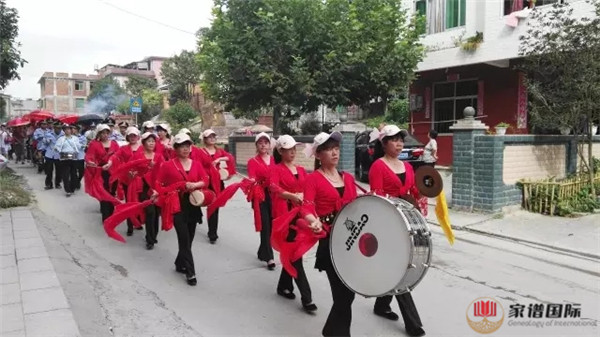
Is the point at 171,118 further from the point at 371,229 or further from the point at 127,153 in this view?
the point at 371,229

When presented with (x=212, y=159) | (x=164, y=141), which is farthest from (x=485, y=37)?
(x=212, y=159)

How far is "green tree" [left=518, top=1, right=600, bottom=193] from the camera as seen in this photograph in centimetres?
848

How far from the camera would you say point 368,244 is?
3307 millimetres

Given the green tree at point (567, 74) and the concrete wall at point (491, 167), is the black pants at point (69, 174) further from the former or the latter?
the green tree at point (567, 74)

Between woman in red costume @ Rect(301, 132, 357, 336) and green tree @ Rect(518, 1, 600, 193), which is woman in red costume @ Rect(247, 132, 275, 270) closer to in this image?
woman in red costume @ Rect(301, 132, 357, 336)

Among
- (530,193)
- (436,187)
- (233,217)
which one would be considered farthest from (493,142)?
(436,187)

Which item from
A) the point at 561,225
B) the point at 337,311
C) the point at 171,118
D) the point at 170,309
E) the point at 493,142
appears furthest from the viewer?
the point at 171,118

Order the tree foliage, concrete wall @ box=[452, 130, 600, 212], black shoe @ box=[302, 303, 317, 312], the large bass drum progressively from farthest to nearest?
the tree foliage < concrete wall @ box=[452, 130, 600, 212] < black shoe @ box=[302, 303, 317, 312] < the large bass drum

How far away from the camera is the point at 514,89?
46.8ft

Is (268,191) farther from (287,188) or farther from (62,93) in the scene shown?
(62,93)

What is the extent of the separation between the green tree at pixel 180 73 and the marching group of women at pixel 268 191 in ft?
102

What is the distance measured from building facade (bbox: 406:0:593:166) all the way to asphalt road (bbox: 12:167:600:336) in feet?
25.4

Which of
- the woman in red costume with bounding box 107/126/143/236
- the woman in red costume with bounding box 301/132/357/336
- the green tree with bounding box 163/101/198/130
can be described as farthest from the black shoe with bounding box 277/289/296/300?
the green tree with bounding box 163/101/198/130

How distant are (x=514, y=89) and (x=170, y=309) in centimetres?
1278
